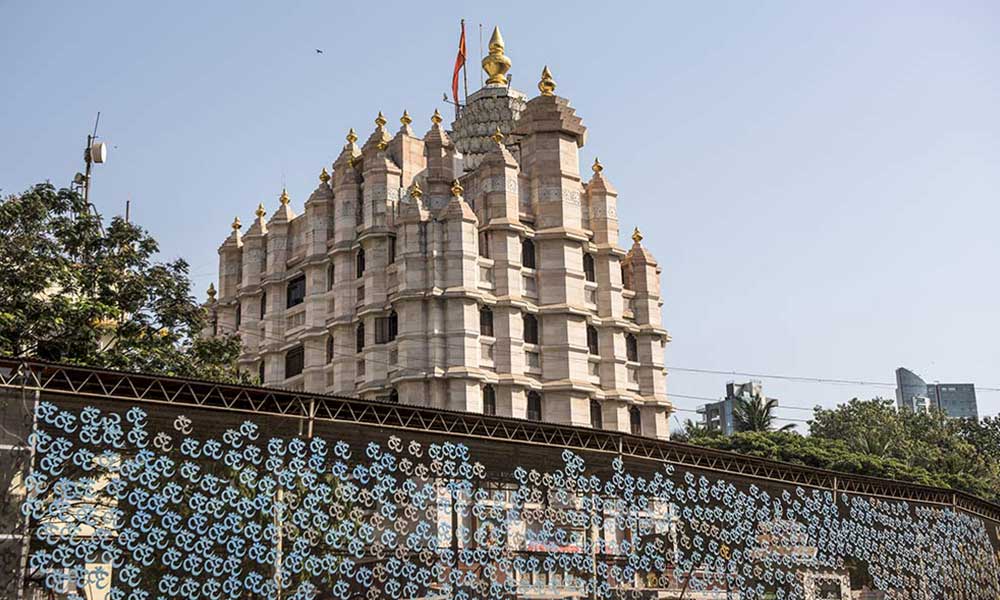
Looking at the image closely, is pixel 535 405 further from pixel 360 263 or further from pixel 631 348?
pixel 360 263

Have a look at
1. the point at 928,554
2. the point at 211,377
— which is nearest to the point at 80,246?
the point at 211,377

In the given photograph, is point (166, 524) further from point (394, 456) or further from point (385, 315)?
point (385, 315)

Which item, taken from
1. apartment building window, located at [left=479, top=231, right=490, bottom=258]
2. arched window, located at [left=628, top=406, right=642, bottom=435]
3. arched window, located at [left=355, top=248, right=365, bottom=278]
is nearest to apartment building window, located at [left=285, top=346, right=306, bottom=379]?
arched window, located at [left=355, top=248, right=365, bottom=278]

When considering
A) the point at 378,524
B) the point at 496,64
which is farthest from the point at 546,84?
the point at 378,524

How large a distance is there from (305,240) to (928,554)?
89.5 ft

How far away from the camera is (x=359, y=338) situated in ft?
142

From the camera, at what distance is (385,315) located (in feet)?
139

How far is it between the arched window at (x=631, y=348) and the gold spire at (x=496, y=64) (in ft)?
45.1

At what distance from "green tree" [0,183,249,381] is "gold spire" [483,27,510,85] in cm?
2345

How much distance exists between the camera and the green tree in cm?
2667

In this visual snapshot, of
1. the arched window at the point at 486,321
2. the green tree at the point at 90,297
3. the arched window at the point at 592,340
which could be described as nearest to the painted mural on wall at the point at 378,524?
the green tree at the point at 90,297

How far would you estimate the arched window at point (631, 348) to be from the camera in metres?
45.3

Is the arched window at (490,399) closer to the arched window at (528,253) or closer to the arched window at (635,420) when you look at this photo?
the arched window at (528,253)

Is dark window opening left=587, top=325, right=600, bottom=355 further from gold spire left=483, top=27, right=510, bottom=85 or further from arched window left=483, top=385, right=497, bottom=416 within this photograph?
gold spire left=483, top=27, right=510, bottom=85
